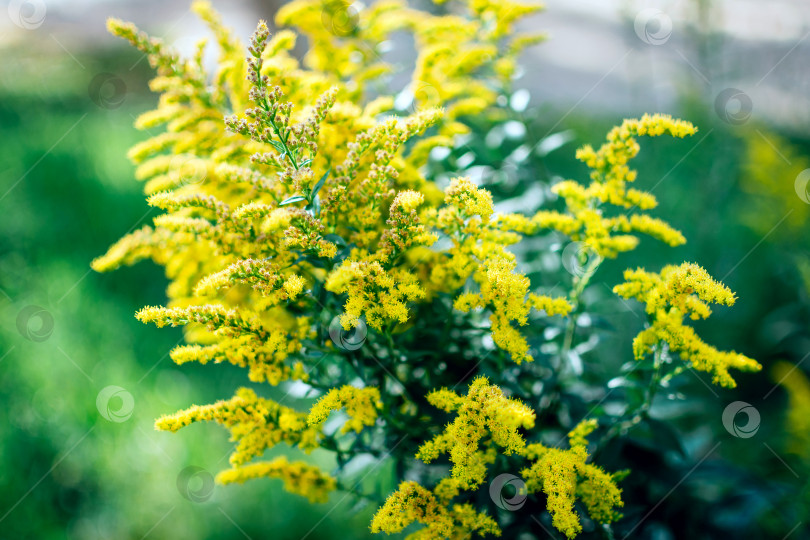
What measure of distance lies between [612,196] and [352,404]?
0.75m

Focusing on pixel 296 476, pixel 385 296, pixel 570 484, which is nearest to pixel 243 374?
pixel 296 476

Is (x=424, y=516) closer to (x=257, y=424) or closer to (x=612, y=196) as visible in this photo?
(x=257, y=424)

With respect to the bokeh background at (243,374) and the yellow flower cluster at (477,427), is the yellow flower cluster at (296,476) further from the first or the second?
the yellow flower cluster at (477,427)

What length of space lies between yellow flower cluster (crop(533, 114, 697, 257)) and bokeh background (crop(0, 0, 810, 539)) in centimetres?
31

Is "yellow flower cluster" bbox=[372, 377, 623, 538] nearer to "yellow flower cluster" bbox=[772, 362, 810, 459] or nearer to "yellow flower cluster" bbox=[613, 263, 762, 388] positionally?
"yellow flower cluster" bbox=[613, 263, 762, 388]

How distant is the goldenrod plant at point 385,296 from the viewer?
1.14 metres

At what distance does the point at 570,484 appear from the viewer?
3.63ft

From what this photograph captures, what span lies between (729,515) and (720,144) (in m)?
2.23

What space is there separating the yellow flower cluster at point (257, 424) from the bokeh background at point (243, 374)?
0.29 metres

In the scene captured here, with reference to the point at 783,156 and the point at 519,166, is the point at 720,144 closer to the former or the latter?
the point at 783,156

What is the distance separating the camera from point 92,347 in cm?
328

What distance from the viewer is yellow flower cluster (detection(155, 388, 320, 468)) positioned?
4.16 feet

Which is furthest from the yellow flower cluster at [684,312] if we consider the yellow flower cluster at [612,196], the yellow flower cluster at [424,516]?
the yellow flower cluster at [424,516]

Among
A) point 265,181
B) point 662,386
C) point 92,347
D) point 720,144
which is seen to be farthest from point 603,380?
point 92,347
